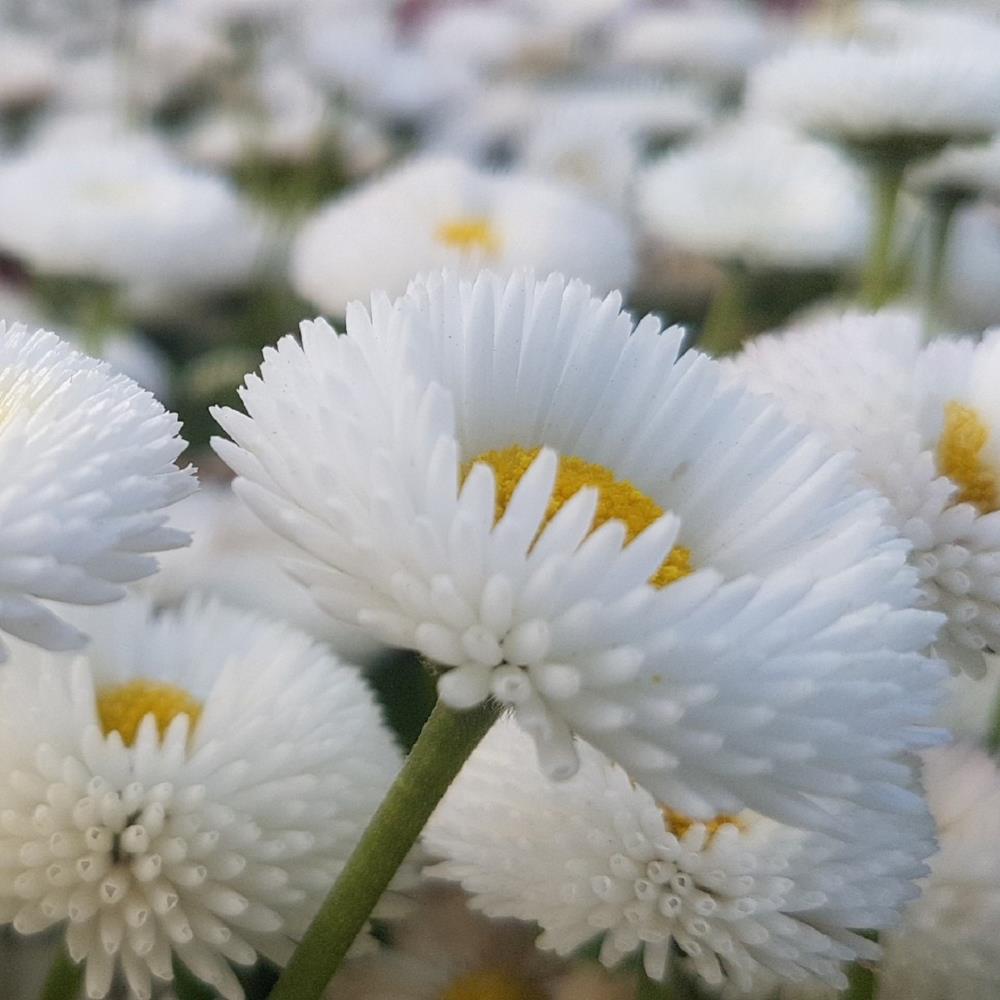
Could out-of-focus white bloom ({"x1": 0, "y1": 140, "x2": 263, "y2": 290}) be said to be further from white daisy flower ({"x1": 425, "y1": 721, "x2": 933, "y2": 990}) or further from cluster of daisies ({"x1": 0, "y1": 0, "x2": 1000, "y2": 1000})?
white daisy flower ({"x1": 425, "y1": 721, "x2": 933, "y2": 990})

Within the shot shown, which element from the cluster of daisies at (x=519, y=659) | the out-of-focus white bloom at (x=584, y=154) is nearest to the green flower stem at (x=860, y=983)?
the cluster of daisies at (x=519, y=659)

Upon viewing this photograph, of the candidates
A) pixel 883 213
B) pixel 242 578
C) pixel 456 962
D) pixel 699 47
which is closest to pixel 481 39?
pixel 699 47

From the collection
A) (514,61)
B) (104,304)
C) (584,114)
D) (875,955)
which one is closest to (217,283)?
(104,304)

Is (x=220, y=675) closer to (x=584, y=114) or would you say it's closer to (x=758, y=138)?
(x=758, y=138)

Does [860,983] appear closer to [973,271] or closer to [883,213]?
[883,213]

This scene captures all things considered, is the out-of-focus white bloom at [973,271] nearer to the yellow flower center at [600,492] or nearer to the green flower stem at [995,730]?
the green flower stem at [995,730]

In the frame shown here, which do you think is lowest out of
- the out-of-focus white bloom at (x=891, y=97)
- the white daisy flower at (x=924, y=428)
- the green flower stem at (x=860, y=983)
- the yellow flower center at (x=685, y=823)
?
the green flower stem at (x=860, y=983)

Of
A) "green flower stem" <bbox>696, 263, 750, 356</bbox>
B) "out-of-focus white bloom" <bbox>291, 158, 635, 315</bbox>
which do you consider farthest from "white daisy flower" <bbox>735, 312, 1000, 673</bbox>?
"green flower stem" <bbox>696, 263, 750, 356</bbox>
